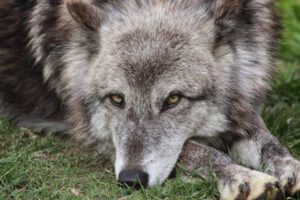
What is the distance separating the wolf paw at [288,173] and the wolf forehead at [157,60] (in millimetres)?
704

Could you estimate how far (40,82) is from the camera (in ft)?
19.1

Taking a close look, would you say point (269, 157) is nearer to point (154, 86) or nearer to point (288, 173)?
point (288, 173)

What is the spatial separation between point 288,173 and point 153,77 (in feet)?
3.48

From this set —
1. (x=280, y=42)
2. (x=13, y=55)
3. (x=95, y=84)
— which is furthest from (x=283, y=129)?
(x=13, y=55)

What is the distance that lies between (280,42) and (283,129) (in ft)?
2.41

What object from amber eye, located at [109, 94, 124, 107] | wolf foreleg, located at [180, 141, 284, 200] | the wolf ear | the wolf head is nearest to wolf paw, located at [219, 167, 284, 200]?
wolf foreleg, located at [180, 141, 284, 200]

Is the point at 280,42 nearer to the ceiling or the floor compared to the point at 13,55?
nearer to the ceiling

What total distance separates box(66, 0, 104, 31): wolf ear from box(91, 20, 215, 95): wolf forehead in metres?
0.17

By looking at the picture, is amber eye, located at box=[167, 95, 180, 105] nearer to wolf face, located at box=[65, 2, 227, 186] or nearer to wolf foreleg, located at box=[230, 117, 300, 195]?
wolf face, located at box=[65, 2, 227, 186]

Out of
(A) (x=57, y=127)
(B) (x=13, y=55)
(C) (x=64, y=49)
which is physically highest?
(C) (x=64, y=49)

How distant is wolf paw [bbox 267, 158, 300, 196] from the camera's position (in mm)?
4348

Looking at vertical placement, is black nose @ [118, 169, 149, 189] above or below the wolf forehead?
below

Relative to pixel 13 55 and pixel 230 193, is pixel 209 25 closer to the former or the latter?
pixel 230 193

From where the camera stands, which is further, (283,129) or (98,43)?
(283,129)
